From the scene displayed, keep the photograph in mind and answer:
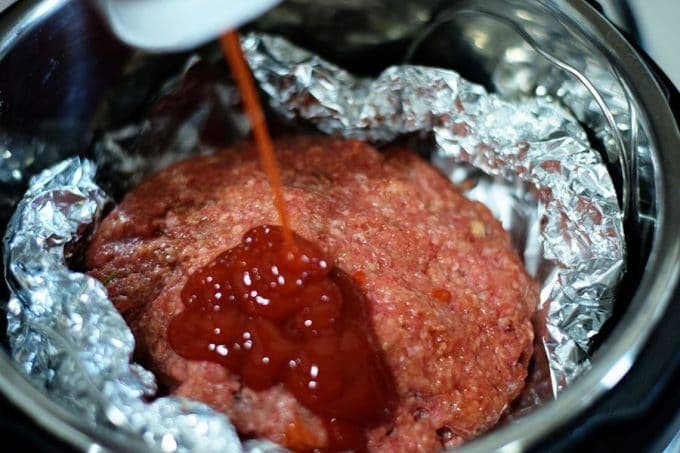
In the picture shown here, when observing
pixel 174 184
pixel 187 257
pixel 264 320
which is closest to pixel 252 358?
pixel 264 320

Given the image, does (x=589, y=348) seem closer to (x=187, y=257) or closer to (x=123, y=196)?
(x=187, y=257)

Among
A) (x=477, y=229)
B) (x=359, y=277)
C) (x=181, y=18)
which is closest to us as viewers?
(x=181, y=18)

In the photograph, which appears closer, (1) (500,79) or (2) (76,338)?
(2) (76,338)

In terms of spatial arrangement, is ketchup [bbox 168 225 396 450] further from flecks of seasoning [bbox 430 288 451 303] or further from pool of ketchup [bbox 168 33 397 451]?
flecks of seasoning [bbox 430 288 451 303]

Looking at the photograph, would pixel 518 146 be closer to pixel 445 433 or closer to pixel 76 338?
pixel 445 433

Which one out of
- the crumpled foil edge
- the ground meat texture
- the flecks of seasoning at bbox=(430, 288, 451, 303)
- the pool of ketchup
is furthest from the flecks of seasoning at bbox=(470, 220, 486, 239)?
the crumpled foil edge

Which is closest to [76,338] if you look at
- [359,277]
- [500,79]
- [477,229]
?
[359,277]
